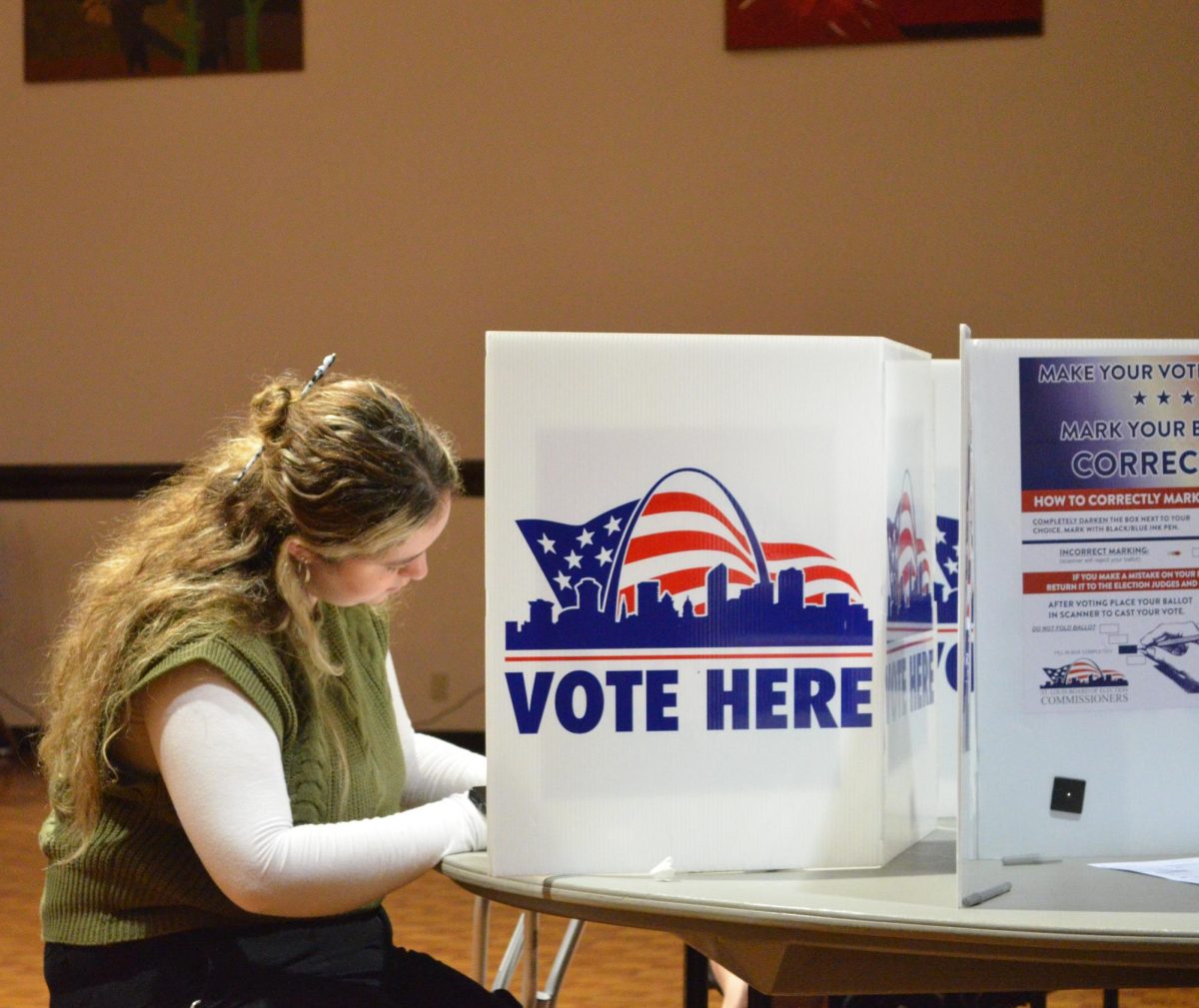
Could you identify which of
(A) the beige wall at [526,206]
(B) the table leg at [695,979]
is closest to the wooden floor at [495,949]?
(B) the table leg at [695,979]

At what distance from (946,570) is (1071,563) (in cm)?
24

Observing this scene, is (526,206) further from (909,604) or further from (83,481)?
(909,604)

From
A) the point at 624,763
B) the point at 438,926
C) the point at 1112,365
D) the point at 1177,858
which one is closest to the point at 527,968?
the point at 624,763

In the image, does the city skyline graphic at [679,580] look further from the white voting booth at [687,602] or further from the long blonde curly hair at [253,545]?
the long blonde curly hair at [253,545]

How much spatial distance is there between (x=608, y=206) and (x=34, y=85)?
246 centimetres

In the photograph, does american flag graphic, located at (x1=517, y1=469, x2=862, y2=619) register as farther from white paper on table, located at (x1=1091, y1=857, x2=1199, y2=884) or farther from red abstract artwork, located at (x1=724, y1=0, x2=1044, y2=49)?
red abstract artwork, located at (x1=724, y1=0, x2=1044, y2=49)

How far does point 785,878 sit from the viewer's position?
1209mm

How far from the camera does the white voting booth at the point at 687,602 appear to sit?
122cm

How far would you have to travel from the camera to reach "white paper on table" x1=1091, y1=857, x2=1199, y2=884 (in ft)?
3.93

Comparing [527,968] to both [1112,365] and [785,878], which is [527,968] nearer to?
[785,878]

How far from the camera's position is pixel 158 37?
5.74 meters

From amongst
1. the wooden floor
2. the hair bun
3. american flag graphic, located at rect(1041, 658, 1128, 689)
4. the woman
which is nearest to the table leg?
the woman

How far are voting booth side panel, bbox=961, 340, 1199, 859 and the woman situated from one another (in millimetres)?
506

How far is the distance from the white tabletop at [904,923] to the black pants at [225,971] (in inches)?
9.2
